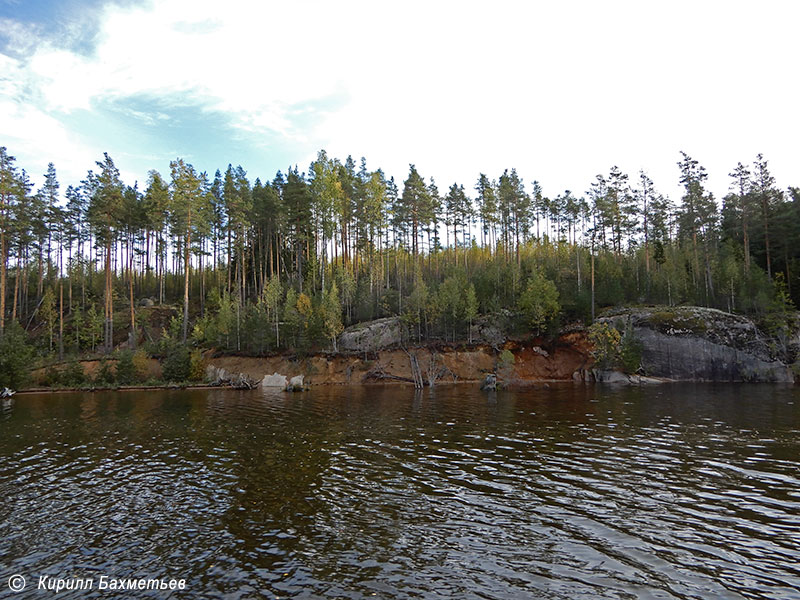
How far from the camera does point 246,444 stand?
73.2 ft

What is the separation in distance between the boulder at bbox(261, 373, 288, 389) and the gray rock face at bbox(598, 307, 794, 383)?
46879 mm

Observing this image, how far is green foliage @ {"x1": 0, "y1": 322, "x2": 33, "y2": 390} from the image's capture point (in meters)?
48.9

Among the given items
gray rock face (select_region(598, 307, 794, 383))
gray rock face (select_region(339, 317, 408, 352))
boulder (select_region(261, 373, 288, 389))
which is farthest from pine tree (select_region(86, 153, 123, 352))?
gray rock face (select_region(598, 307, 794, 383))

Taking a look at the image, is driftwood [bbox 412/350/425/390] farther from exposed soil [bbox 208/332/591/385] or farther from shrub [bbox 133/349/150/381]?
shrub [bbox 133/349/150/381]

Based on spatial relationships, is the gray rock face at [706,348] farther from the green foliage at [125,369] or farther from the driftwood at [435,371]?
the green foliage at [125,369]

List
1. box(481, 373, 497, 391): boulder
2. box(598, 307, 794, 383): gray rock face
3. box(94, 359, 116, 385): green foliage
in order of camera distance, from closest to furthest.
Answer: box(481, 373, 497, 391): boulder, box(598, 307, 794, 383): gray rock face, box(94, 359, 116, 385): green foliage

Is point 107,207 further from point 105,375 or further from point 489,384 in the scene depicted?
point 489,384

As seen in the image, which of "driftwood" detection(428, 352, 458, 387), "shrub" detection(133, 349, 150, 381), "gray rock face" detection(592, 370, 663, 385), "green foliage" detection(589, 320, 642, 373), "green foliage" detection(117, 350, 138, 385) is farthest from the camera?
"driftwood" detection(428, 352, 458, 387)

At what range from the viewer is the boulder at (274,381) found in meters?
56.8

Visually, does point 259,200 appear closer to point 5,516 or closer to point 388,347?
point 388,347

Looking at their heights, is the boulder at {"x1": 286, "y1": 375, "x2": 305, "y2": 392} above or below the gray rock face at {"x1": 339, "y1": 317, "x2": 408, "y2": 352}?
below

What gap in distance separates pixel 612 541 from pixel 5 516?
16.9 m

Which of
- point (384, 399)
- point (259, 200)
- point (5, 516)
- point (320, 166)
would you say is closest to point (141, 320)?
point (259, 200)

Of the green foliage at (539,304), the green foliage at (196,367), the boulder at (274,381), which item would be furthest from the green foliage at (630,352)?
the green foliage at (196,367)
